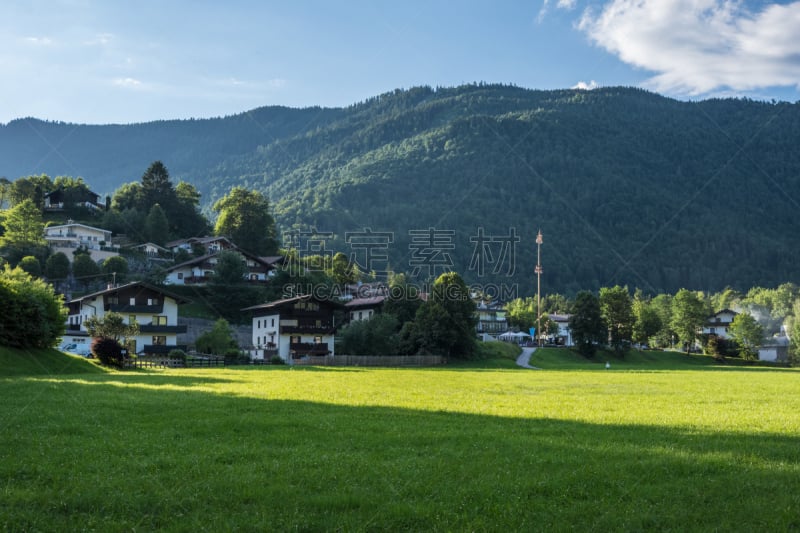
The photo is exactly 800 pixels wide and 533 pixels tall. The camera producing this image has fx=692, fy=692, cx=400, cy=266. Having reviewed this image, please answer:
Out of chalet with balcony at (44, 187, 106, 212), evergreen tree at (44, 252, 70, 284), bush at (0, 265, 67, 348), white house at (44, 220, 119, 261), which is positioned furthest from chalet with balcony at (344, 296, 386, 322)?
chalet with balcony at (44, 187, 106, 212)

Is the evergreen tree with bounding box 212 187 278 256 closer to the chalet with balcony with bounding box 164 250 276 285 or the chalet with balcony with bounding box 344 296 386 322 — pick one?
the chalet with balcony with bounding box 164 250 276 285

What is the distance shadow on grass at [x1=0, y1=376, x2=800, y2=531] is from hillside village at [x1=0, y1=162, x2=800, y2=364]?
1660 inches

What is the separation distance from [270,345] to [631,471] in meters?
79.0

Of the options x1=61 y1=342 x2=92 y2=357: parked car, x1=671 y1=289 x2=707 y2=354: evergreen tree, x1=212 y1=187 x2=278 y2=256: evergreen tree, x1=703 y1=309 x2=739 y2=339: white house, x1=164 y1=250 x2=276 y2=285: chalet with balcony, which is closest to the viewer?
x1=61 y1=342 x2=92 y2=357: parked car

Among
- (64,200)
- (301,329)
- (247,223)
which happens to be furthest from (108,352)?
(64,200)

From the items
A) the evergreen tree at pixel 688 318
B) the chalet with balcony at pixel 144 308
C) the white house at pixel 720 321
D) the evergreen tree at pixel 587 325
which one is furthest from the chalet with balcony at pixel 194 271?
the white house at pixel 720 321

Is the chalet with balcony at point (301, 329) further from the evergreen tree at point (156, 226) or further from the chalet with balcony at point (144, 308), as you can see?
the evergreen tree at point (156, 226)

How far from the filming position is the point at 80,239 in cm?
11844

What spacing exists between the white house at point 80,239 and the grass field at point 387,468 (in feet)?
326

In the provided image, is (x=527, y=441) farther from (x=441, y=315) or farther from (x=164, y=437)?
(x=441, y=315)

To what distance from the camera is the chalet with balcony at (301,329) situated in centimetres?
8700

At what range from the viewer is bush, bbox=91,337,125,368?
50.3 meters

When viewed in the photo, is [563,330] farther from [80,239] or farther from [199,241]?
[80,239]

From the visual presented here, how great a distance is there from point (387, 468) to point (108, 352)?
43174mm
